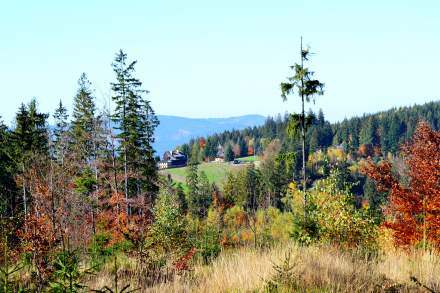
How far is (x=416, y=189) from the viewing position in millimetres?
14766

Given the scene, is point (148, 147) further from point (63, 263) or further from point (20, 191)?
point (63, 263)

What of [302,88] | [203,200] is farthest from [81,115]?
[203,200]

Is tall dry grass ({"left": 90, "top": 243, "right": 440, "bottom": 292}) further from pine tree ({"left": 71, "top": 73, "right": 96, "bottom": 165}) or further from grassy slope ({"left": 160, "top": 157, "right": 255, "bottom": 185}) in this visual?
grassy slope ({"left": 160, "top": 157, "right": 255, "bottom": 185})

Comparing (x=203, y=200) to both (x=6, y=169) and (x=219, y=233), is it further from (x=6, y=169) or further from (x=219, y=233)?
(x=219, y=233)

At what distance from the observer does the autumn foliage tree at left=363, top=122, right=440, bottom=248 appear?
14074 millimetres

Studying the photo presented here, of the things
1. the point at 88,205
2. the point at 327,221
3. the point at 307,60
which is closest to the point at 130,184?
the point at 88,205

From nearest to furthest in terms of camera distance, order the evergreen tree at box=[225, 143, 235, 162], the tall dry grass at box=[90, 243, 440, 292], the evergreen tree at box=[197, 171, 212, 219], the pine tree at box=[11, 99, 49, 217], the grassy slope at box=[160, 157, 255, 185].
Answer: the tall dry grass at box=[90, 243, 440, 292], the pine tree at box=[11, 99, 49, 217], the evergreen tree at box=[197, 171, 212, 219], the grassy slope at box=[160, 157, 255, 185], the evergreen tree at box=[225, 143, 235, 162]

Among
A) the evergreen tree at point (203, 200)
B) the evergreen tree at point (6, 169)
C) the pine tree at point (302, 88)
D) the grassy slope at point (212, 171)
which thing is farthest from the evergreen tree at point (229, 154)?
the pine tree at point (302, 88)

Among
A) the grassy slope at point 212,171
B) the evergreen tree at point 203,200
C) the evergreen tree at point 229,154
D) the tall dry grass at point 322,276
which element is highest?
the evergreen tree at point 229,154

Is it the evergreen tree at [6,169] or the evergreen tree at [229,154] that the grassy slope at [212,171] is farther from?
the evergreen tree at [6,169]

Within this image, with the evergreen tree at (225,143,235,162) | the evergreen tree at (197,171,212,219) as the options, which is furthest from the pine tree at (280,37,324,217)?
the evergreen tree at (225,143,235,162)

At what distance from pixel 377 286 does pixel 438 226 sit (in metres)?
8.42

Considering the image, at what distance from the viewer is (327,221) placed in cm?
1711

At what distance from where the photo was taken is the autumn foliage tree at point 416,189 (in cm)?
1407
